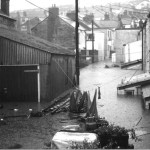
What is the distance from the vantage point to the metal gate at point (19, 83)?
2109cm

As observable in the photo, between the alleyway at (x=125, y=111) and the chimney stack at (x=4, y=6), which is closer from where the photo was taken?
the alleyway at (x=125, y=111)

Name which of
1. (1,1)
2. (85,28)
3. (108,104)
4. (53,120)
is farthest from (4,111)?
(85,28)

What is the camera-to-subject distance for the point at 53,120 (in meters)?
15.9

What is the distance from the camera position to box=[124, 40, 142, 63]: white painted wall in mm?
48134

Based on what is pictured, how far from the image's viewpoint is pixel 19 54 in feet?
67.5

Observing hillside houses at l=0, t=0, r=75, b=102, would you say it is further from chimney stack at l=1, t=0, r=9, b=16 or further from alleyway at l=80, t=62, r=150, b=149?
chimney stack at l=1, t=0, r=9, b=16

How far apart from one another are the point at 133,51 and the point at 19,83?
104 ft

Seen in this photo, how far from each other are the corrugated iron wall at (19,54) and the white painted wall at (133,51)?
1200 inches

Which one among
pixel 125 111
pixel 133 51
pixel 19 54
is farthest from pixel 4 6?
pixel 133 51

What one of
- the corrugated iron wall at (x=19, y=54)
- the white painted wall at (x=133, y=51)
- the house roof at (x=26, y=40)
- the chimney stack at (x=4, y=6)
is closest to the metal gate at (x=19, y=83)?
the corrugated iron wall at (x=19, y=54)

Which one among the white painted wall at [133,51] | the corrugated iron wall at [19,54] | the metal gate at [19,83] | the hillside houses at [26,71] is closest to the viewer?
the corrugated iron wall at [19,54]

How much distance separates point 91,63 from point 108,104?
42988mm

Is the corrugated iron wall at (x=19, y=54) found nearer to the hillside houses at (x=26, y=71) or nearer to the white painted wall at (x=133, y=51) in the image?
the hillside houses at (x=26, y=71)

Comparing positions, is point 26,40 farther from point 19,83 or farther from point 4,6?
point 4,6
